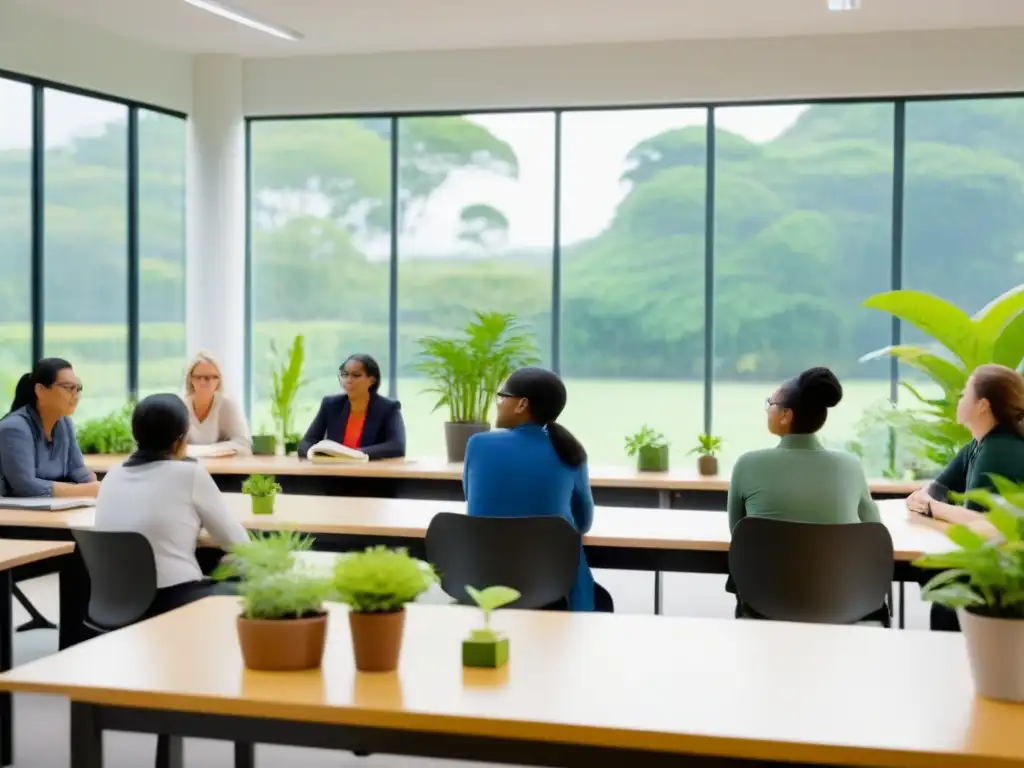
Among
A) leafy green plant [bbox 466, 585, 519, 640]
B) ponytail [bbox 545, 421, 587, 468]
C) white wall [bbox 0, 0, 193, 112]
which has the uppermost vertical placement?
white wall [bbox 0, 0, 193, 112]

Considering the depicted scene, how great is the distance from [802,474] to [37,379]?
3235 millimetres

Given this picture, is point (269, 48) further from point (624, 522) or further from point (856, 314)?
point (624, 522)

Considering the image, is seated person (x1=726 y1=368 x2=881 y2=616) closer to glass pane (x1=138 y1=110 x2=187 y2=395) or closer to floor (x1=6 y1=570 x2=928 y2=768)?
floor (x1=6 y1=570 x2=928 y2=768)

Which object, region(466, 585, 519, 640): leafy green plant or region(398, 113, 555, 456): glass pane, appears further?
region(398, 113, 555, 456): glass pane

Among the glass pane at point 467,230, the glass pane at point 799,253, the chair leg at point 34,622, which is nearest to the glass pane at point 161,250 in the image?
the glass pane at point 467,230

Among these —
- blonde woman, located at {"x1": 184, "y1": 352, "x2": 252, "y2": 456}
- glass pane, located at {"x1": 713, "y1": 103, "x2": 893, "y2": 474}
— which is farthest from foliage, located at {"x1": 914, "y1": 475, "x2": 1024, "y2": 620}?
glass pane, located at {"x1": 713, "y1": 103, "x2": 893, "y2": 474}

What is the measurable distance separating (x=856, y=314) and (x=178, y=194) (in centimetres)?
482

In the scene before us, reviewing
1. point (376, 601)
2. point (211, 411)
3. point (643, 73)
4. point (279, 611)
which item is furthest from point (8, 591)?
point (643, 73)

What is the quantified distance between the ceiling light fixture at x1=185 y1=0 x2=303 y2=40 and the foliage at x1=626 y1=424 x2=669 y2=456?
3.28 meters

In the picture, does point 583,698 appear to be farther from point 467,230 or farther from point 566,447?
point 467,230

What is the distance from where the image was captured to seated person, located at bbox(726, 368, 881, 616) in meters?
3.85

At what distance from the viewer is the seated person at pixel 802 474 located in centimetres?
385

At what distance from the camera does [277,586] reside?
2314 millimetres

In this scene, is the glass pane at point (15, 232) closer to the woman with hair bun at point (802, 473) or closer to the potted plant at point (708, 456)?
the potted plant at point (708, 456)
